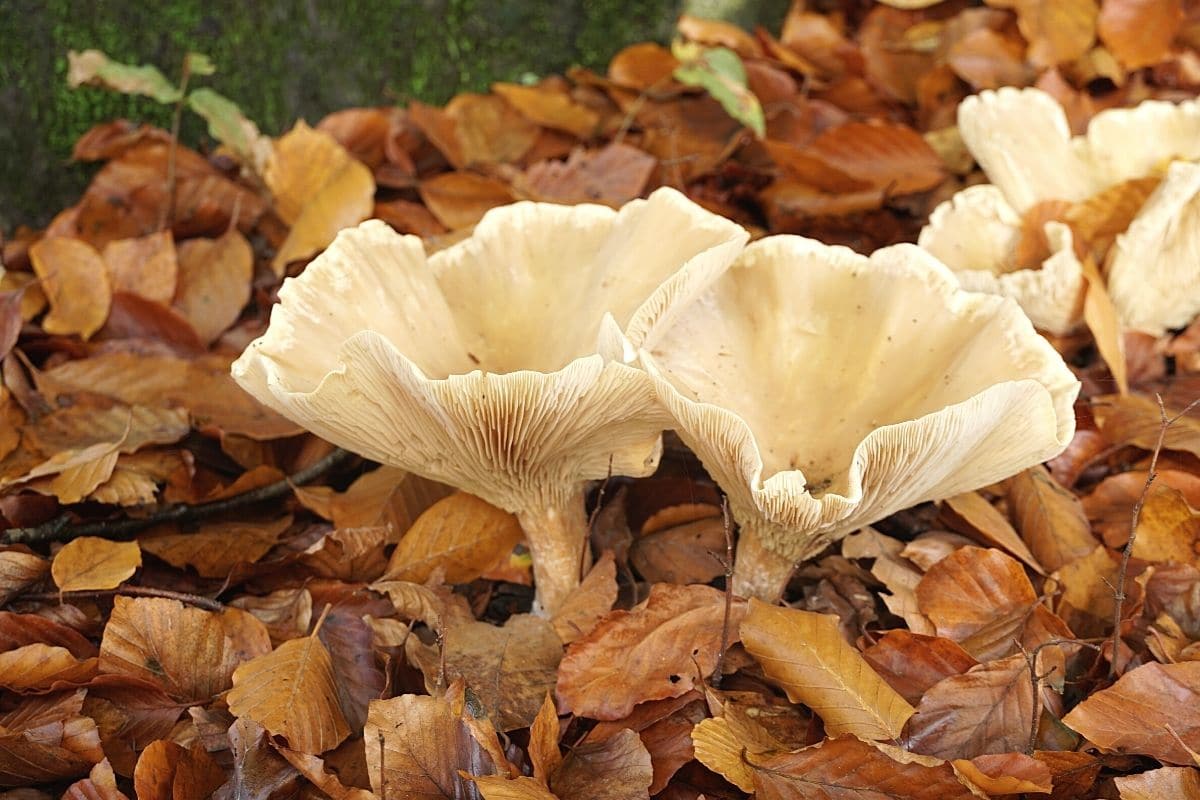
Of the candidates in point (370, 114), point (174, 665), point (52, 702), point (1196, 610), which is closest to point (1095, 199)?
point (1196, 610)

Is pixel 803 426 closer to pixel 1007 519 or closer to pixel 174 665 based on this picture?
pixel 1007 519

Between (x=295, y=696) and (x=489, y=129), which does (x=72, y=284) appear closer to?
(x=489, y=129)

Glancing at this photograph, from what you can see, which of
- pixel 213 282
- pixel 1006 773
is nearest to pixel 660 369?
pixel 1006 773

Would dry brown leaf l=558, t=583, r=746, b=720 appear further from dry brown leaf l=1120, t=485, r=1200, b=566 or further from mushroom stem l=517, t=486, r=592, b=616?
dry brown leaf l=1120, t=485, r=1200, b=566

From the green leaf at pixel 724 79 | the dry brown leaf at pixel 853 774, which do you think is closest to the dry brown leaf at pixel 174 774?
the dry brown leaf at pixel 853 774

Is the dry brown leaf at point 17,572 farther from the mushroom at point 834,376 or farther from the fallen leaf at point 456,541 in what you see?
the mushroom at point 834,376

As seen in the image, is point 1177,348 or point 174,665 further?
point 1177,348
